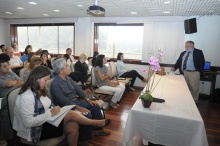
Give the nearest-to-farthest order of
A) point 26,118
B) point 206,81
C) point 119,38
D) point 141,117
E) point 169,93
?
1. point 26,118
2. point 141,117
3. point 169,93
4. point 206,81
5. point 119,38

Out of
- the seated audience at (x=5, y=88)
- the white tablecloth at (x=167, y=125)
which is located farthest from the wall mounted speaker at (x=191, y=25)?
the seated audience at (x=5, y=88)

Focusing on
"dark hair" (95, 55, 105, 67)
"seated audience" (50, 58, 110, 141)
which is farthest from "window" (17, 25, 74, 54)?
"seated audience" (50, 58, 110, 141)

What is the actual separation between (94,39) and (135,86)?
232 cm

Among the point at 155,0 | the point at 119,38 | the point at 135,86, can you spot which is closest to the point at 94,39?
the point at 119,38

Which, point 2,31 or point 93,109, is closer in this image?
point 93,109

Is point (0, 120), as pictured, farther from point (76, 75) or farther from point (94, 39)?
point (94, 39)

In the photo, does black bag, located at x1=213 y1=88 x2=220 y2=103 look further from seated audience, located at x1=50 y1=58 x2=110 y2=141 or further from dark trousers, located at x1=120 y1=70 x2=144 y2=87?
seated audience, located at x1=50 y1=58 x2=110 y2=141

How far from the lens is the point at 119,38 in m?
6.65

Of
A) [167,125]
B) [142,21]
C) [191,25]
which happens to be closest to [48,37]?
[142,21]

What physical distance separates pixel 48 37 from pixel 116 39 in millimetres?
3149

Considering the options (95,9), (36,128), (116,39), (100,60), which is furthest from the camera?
(116,39)

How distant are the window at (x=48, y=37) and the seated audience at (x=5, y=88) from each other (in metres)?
4.68

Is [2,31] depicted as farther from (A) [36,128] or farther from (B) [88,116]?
(A) [36,128]

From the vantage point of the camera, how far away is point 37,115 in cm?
176
